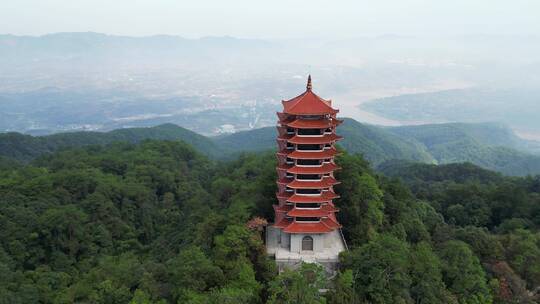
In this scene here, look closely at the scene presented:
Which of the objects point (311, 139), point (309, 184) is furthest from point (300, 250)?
point (311, 139)

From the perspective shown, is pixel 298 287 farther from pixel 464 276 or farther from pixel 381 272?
pixel 464 276

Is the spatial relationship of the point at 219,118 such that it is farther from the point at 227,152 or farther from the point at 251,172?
the point at 251,172

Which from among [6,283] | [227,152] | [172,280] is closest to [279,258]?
[172,280]

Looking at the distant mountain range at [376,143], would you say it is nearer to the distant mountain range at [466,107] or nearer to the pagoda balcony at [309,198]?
the distant mountain range at [466,107]

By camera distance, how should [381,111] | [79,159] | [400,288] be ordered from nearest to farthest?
[400,288] → [79,159] → [381,111]

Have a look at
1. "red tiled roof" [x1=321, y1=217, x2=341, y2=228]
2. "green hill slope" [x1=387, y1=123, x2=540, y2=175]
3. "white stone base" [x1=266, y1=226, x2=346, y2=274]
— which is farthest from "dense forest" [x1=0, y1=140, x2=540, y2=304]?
"green hill slope" [x1=387, y1=123, x2=540, y2=175]

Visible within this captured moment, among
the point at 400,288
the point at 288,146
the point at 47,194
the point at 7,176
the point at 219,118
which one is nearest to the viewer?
the point at 400,288

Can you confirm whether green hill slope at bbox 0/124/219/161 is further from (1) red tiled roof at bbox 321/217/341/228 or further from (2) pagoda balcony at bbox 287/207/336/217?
(1) red tiled roof at bbox 321/217/341/228
